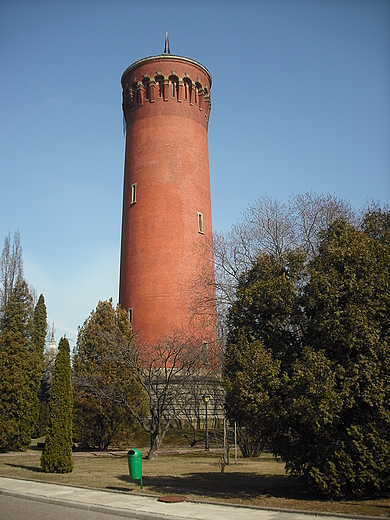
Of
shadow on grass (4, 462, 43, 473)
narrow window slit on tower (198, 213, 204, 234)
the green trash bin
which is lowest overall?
shadow on grass (4, 462, 43, 473)

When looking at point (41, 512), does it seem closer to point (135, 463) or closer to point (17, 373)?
point (135, 463)

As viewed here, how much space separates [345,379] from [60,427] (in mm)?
8527

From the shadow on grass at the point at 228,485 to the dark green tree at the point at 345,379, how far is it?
3.14ft

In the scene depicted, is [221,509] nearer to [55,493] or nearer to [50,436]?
[55,493]

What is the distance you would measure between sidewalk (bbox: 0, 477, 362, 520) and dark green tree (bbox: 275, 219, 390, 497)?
60.1 inches

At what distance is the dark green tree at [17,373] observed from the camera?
2230 cm

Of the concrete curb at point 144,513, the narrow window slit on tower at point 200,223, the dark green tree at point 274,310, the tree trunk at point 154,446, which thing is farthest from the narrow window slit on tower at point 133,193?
the concrete curb at point 144,513

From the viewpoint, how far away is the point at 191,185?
26.4 metres

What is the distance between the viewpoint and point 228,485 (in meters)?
11.6

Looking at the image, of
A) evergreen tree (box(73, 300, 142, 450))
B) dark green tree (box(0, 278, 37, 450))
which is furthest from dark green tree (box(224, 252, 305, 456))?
dark green tree (box(0, 278, 37, 450))

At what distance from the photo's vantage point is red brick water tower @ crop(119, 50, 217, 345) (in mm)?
24469

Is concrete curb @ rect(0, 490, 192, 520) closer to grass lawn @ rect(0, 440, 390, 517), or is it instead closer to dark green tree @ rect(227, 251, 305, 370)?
grass lawn @ rect(0, 440, 390, 517)

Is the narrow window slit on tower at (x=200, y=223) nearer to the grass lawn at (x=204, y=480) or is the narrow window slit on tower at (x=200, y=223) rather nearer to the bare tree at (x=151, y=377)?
the bare tree at (x=151, y=377)

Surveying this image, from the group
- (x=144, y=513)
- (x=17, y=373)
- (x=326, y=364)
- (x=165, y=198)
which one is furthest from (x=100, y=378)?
(x=326, y=364)
